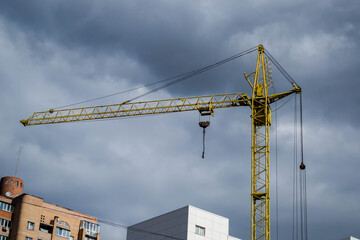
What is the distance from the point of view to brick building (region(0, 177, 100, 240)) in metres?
104

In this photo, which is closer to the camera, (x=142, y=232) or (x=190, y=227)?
(x=190, y=227)

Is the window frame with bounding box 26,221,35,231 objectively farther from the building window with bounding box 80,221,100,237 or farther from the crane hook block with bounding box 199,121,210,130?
the crane hook block with bounding box 199,121,210,130

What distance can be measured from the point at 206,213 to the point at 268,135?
20.8 metres

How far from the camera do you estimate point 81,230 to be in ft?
374

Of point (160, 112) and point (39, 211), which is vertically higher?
point (160, 112)

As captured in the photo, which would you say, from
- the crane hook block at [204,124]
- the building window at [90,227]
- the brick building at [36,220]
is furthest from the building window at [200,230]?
the building window at [90,227]

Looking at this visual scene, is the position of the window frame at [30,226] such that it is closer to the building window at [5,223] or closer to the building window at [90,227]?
the building window at [5,223]

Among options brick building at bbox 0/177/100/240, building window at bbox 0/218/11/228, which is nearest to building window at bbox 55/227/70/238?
brick building at bbox 0/177/100/240

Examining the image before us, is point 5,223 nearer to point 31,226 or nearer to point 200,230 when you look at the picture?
point 31,226

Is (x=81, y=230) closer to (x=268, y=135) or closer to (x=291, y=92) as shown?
(x=268, y=135)

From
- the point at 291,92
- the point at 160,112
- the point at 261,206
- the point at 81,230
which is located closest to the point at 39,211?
the point at 81,230

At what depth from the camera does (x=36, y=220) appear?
106 m

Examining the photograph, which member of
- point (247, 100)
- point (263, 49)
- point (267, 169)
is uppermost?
point (263, 49)

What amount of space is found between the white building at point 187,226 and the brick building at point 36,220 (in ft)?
78.1
